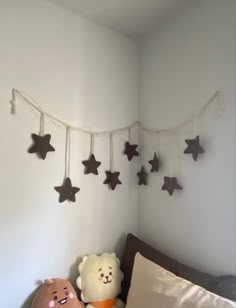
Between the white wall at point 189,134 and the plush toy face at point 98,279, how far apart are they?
1.15 feet

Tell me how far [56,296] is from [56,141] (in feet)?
2.75

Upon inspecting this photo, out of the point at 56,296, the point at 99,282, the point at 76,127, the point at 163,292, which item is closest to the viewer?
the point at 163,292

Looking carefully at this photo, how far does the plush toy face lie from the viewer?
5.53ft

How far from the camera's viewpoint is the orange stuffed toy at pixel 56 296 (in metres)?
1.53

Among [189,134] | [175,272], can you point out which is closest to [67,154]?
[189,134]

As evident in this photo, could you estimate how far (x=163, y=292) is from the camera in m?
1.33

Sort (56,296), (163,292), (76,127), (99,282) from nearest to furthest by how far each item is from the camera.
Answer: (163,292), (56,296), (99,282), (76,127)

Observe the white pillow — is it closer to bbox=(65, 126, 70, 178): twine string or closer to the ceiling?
bbox=(65, 126, 70, 178): twine string

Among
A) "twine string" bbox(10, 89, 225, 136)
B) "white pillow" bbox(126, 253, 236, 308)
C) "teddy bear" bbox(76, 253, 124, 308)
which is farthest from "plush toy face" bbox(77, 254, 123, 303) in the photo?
"twine string" bbox(10, 89, 225, 136)

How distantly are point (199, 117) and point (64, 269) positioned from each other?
1173mm

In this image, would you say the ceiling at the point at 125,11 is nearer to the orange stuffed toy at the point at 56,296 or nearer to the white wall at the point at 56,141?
the white wall at the point at 56,141

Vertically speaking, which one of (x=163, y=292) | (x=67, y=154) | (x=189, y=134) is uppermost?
(x=189, y=134)

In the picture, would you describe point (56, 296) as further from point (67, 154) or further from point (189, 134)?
point (189, 134)

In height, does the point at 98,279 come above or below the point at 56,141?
below
